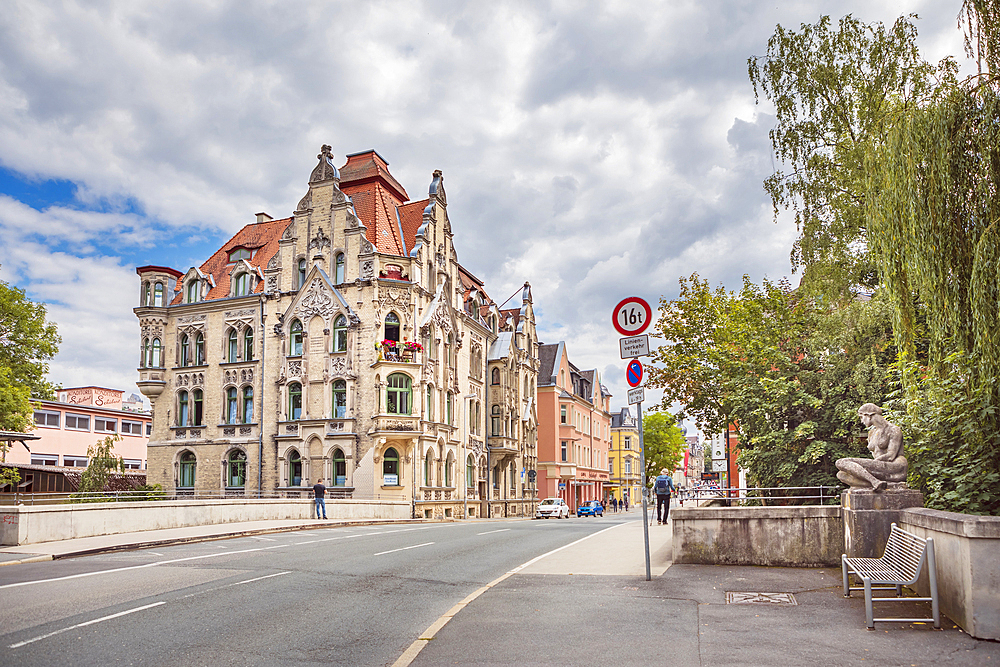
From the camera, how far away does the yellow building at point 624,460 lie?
96912mm

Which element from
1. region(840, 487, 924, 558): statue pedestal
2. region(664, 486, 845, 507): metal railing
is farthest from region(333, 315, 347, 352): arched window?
region(840, 487, 924, 558): statue pedestal

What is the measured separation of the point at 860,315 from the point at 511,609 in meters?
11.8

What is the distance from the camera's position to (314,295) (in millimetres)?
41906

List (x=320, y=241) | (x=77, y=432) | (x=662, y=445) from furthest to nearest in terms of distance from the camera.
A: (x=662, y=445) → (x=77, y=432) → (x=320, y=241)

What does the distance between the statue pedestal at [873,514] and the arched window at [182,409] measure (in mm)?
40445

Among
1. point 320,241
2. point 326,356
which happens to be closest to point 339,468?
point 326,356

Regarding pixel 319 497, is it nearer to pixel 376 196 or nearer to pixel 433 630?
pixel 376 196

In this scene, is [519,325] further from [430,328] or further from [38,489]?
[38,489]

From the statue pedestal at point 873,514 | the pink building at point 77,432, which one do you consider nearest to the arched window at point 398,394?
the pink building at point 77,432

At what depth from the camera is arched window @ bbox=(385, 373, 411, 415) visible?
133 ft

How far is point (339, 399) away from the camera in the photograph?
41.1 metres

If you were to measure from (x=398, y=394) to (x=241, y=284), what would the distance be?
38.1ft

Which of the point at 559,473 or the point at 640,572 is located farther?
the point at 559,473

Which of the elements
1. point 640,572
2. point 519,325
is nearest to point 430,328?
point 519,325
